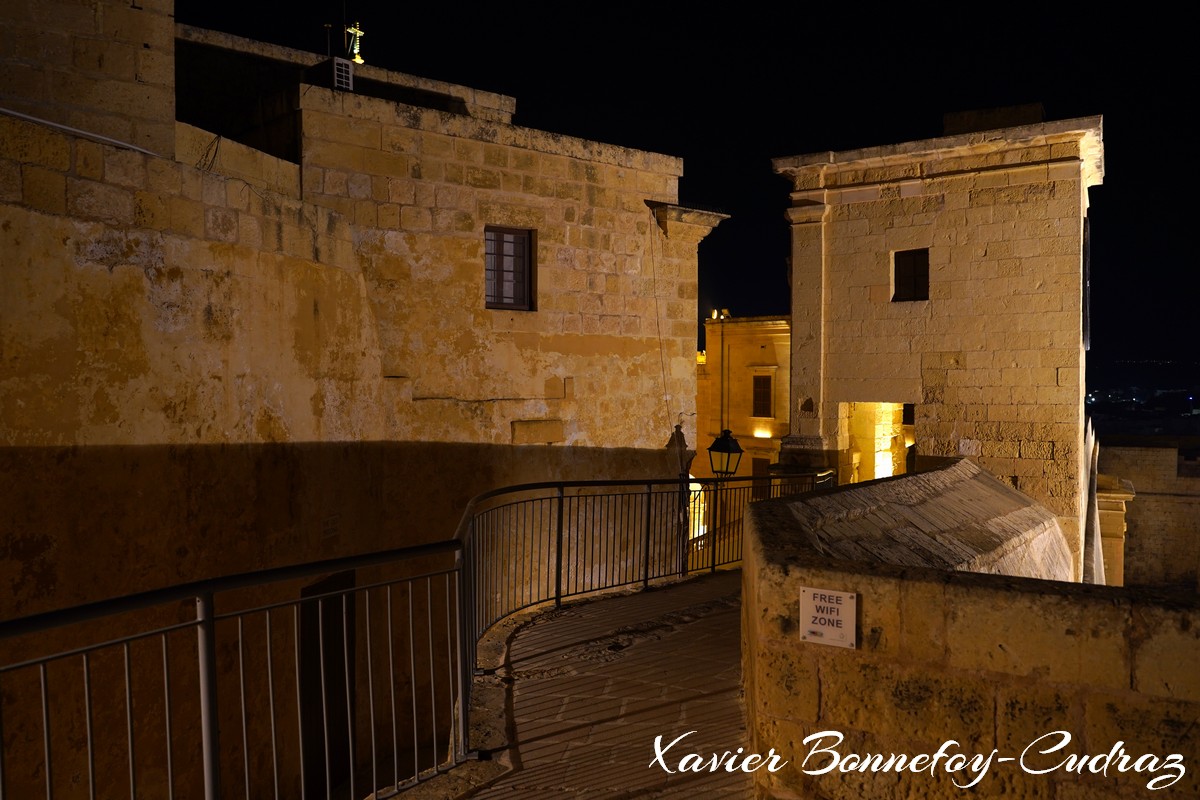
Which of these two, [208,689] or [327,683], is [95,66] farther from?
[208,689]

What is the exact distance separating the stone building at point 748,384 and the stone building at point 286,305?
21993 millimetres

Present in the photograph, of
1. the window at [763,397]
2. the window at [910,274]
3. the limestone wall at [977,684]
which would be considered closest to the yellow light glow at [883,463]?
the window at [910,274]

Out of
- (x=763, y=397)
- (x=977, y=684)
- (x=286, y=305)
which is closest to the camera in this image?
(x=977, y=684)

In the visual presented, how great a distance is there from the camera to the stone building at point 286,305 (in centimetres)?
520

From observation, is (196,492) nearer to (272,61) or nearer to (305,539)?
(305,539)

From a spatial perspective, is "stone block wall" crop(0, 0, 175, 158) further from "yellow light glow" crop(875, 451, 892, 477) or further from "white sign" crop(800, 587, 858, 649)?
"yellow light glow" crop(875, 451, 892, 477)

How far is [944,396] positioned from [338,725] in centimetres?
955

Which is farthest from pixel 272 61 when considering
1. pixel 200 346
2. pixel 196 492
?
pixel 196 492

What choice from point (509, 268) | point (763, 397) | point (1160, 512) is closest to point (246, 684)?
point (509, 268)

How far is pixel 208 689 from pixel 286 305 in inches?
179

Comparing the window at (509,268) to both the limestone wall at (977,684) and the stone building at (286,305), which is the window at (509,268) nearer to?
the stone building at (286,305)

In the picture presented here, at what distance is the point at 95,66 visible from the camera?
6.47 metres

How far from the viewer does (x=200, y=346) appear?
19.9 ft

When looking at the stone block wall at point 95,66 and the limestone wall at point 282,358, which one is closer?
the limestone wall at point 282,358
